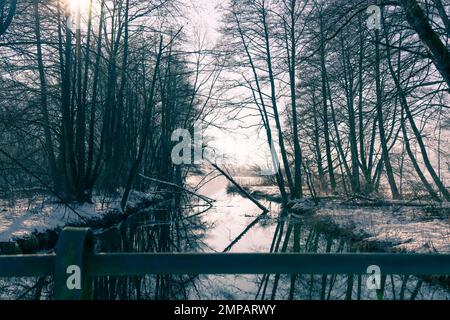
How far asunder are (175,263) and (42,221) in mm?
10701

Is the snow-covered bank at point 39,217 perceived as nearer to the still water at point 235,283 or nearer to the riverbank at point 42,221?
the riverbank at point 42,221

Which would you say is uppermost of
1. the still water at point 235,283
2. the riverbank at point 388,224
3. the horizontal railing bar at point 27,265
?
the horizontal railing bar at point 27,265

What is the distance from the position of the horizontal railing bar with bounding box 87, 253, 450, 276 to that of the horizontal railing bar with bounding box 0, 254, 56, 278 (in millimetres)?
155

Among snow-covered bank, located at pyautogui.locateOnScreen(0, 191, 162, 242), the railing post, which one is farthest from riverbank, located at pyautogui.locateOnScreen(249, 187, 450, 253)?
the railing post

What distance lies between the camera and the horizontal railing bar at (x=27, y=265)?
5.30 feet

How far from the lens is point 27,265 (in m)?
1.63

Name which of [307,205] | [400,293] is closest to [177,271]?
[400,293]

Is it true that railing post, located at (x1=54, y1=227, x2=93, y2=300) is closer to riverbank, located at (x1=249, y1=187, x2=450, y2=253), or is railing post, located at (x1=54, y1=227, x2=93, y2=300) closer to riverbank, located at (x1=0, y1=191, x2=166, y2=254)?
riverbank, located at (x1=0, y1=191, x2=166, y2=254)

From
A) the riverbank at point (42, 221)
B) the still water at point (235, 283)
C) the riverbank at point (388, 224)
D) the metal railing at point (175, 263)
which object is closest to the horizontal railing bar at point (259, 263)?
the metal railing at point (175, 263)

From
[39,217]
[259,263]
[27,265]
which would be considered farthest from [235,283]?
[39,217]

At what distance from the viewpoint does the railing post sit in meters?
1.59

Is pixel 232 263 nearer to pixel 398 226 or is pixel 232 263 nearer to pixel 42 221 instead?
pixel 398 226
